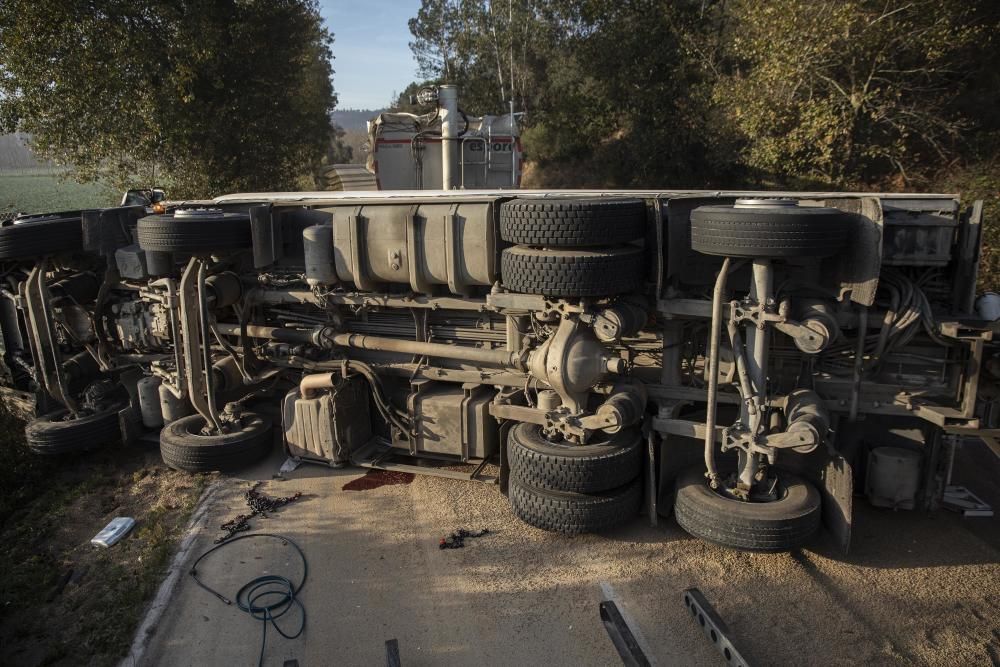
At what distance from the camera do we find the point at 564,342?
5.42m

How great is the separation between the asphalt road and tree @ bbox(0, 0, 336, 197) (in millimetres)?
15846

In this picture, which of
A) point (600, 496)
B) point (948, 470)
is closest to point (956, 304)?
point (948, 470)

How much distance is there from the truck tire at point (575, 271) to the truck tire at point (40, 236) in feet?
19.1

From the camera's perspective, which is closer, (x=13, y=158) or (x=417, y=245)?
(x=417, y=245)

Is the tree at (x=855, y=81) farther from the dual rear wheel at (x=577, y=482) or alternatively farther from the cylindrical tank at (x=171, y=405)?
the cylindrical tank at (x=171, y=405)

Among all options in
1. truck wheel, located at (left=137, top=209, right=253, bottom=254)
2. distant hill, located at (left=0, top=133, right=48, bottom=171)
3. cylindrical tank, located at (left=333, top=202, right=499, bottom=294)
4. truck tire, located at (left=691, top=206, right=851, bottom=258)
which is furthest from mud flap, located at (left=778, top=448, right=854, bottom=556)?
distant hill, located at (left=0, top=133, right=48, bottom=171)

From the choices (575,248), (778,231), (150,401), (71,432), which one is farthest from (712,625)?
(71,432)

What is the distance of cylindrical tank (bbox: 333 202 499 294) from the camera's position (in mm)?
6059

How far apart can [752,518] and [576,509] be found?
1.36 metres

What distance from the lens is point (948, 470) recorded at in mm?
5594

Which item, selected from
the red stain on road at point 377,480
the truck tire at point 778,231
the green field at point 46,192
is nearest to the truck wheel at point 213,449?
the red stain on road at point 377,480

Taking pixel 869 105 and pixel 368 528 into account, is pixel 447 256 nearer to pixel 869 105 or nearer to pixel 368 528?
pixel 368 528

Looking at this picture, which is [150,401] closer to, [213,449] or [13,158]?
[213,449]

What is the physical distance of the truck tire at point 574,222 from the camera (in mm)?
5094
